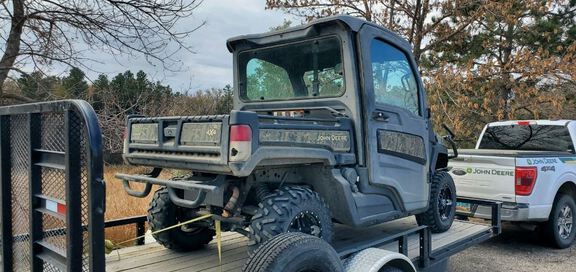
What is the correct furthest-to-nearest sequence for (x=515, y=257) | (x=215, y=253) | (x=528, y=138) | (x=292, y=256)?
(x=528, y=138) → (x=515, y=257) → (x=215, y=253) → (x=292, y=256)

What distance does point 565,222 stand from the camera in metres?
6.90

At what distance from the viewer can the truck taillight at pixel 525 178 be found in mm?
6086

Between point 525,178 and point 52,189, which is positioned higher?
point 52,189

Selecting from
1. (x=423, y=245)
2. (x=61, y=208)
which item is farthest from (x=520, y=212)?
(x=61, y=208)

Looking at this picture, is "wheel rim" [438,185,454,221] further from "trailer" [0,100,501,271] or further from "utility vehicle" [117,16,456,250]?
"trailer" [0,100,501,271]

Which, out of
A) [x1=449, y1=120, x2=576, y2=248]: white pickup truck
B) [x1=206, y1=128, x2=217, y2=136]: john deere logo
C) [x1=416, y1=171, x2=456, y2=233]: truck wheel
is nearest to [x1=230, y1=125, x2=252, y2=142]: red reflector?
[x1=206, y1=128, x2=217, y2=136]: john deere logo

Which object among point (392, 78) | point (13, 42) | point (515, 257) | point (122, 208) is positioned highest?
point (13, 42)

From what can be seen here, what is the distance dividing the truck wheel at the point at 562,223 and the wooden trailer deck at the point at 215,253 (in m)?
1.91

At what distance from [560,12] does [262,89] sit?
16.0m

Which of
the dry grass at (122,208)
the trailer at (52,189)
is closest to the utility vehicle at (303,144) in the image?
the trailer at (52,189)

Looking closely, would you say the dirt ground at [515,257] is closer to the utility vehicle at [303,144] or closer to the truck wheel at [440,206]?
the truck wheel at [440,206]

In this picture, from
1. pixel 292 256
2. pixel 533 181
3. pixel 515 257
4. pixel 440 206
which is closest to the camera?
pixel 292 256

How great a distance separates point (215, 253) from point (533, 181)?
14.0ft

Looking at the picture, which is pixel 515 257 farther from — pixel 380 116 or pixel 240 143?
pixel 240 143
